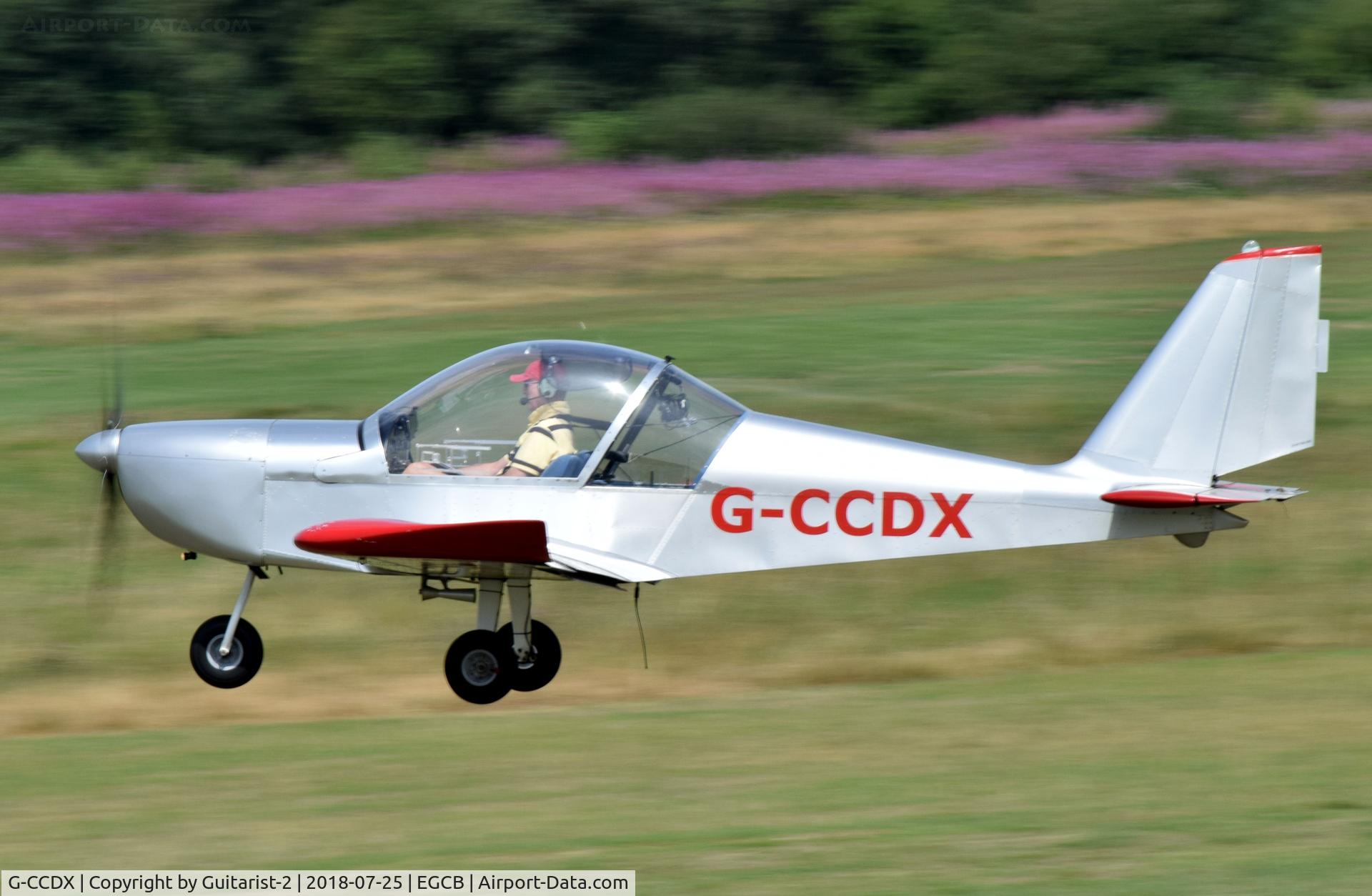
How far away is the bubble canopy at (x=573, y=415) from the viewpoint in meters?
9.05

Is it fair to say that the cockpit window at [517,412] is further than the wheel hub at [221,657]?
No

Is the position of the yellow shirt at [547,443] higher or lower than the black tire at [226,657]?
higher

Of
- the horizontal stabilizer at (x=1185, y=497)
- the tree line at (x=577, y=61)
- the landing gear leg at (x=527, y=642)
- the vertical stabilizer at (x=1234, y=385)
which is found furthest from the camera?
the tree line at (x=577, y=61)

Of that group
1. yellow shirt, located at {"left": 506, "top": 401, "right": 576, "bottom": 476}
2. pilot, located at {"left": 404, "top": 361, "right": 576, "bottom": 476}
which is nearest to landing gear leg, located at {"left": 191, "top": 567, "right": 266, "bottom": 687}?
pilot, located at {"left": 404, "top": 361, "right": 576, "bottom": 476}

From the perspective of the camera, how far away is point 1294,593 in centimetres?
1359

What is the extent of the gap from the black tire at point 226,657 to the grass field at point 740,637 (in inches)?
16.1

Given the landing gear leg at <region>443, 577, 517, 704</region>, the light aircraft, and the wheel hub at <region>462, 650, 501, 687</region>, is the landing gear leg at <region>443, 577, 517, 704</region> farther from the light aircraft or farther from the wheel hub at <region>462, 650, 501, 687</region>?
the light aircraft

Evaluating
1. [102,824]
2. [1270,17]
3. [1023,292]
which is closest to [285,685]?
[102,824]

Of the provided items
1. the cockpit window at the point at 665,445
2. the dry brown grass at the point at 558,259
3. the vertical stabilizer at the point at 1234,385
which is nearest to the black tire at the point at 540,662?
the cockpit window at the point at 665,445

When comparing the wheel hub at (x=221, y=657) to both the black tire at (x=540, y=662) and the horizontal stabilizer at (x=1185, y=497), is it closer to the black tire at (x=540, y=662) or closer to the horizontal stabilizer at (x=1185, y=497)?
the black tire at (x=540, y=662)

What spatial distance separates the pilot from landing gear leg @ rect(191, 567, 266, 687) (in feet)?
4.73

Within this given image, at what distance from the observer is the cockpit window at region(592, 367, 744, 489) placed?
29.7 ft

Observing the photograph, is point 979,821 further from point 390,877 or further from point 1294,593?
point 1294,593

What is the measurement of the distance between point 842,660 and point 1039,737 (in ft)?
10.6
